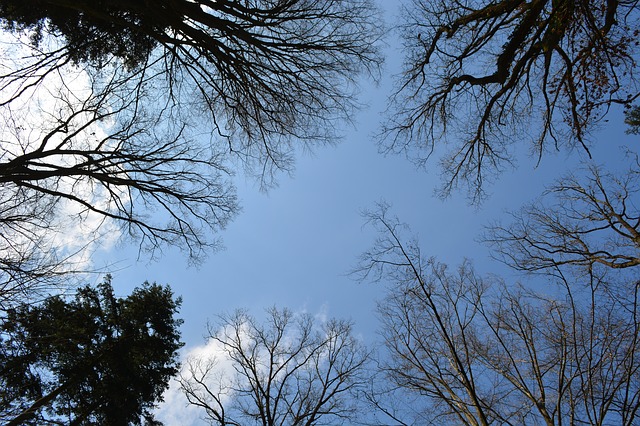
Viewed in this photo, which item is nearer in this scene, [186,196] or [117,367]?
[186,196]

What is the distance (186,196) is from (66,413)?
10.2 metres

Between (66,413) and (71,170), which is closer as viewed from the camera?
(71,170)

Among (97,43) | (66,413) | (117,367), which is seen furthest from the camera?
(117,367)

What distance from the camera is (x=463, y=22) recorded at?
19.7 ft

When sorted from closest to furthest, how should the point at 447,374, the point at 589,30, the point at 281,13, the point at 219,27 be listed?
1. the point at 589,30
2. the point at 219,27
3. the point at 281,13
4. the point at 447,374

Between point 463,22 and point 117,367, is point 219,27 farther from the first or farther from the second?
point 117,367

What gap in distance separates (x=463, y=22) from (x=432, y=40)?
61 cm

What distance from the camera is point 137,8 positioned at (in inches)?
217

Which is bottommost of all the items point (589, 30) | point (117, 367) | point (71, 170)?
point (117, 367)

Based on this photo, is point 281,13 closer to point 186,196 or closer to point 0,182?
Result: point 186,196

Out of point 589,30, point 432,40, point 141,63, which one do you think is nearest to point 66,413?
point 141,63

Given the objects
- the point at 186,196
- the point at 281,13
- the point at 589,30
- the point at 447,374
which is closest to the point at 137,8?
the point at 281,13

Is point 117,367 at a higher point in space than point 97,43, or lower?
lower

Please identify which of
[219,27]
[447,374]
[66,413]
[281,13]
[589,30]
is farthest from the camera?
[66,413]
